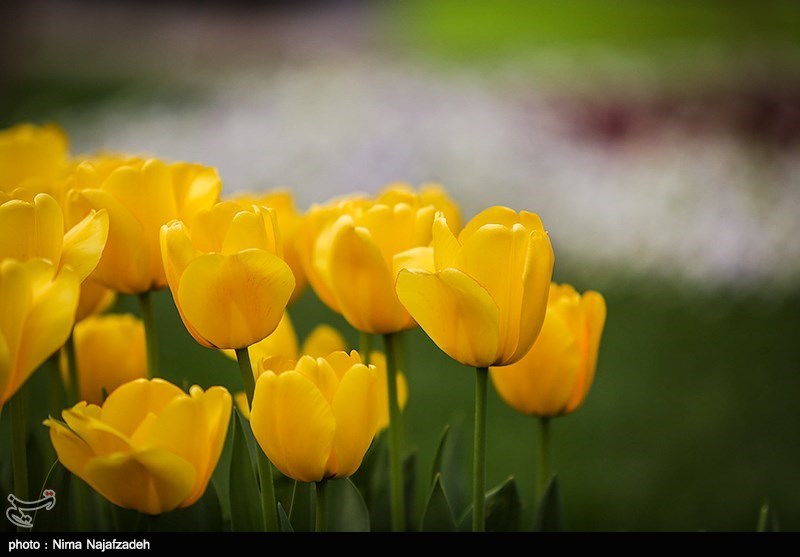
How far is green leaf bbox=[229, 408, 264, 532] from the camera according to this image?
40.4 inches

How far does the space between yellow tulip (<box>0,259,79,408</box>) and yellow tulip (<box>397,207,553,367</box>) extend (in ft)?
0.89

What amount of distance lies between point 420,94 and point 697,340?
289cm

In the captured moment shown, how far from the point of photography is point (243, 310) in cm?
86

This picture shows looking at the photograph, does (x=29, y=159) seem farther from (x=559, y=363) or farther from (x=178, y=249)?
(x=559, y=363)

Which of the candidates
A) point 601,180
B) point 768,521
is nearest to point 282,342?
point 768,521

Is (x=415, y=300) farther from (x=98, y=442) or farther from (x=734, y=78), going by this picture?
(x=734, y=78)

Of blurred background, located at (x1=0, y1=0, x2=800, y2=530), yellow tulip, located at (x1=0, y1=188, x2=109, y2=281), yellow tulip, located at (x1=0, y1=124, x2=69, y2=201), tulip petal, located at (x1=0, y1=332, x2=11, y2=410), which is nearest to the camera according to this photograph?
tulip petal, located at (x1=0, y1=332, x2=11, y2=410)

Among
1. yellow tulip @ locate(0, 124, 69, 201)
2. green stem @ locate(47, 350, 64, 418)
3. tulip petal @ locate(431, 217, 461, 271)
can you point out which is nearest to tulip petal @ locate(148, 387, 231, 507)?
tulip petal @ locate(431, 217, 461, 271)

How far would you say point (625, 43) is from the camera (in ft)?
31.8

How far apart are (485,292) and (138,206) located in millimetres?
367

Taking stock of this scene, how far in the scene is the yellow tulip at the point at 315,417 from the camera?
84 cm

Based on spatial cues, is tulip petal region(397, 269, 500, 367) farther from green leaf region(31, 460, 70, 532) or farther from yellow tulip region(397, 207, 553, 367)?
green leaf region(31, 460, 70, 532)

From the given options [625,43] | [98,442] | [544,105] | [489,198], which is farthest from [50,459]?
[625,43]

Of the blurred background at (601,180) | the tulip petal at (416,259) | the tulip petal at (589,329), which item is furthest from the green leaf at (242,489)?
the blurred background at (601,180)
